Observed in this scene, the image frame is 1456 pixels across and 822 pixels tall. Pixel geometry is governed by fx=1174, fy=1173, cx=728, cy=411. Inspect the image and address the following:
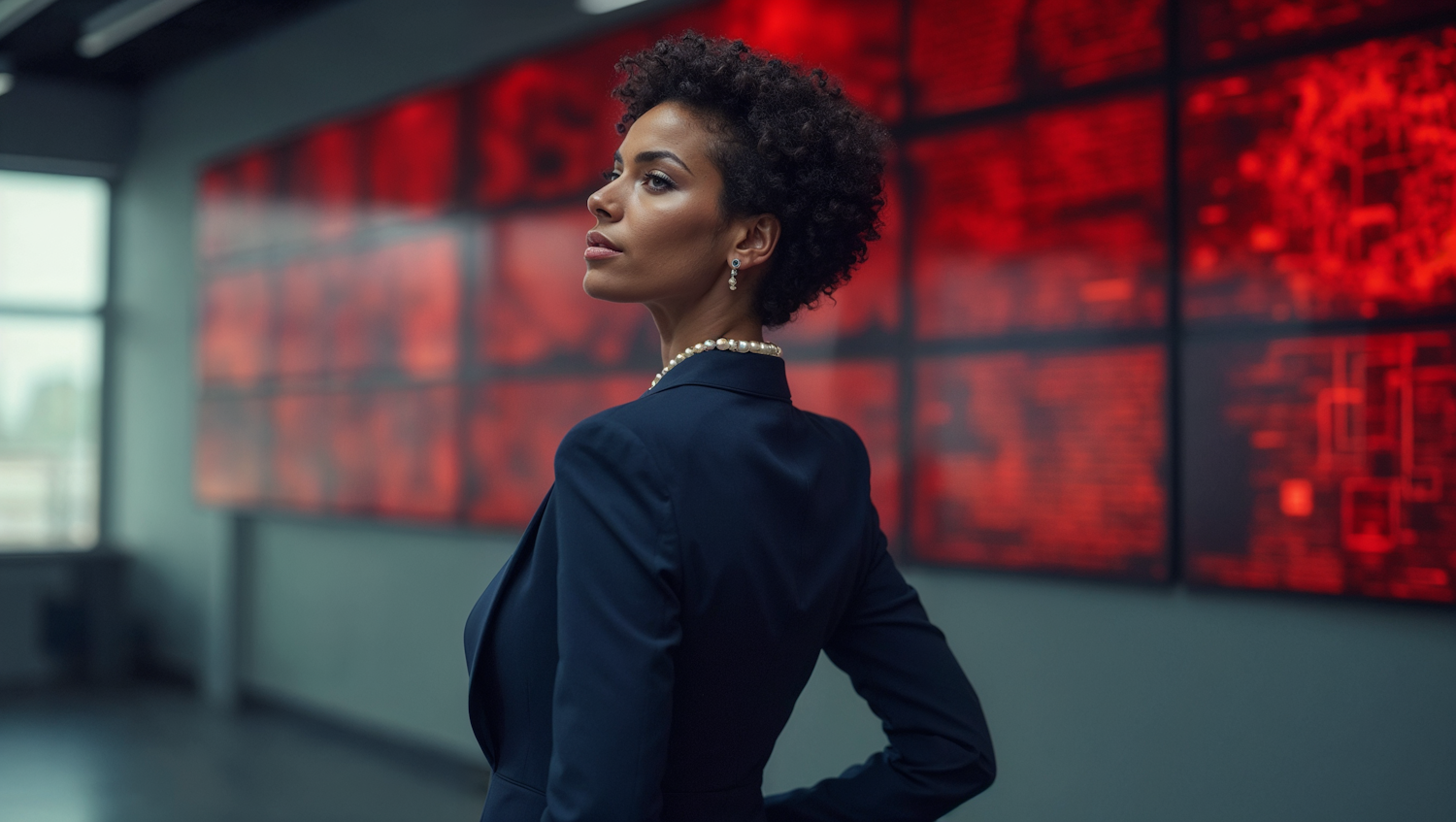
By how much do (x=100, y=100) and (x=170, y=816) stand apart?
14.5 ft

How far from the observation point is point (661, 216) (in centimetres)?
99

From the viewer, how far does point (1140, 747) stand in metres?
2.53

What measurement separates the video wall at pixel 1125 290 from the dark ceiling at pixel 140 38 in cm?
210

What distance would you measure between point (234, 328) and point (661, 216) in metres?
5.24

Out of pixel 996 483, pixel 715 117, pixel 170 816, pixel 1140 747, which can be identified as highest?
pixel 715 117

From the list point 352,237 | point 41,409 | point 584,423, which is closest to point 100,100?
point 41,409

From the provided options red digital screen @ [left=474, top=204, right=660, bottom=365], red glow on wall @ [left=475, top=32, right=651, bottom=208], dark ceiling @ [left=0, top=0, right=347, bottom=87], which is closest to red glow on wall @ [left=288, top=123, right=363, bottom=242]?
dark ceiling @ [left=0, top=0, right=347, bottom=87]

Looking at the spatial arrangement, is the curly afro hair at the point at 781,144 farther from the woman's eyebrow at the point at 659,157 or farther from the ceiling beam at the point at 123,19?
the ceiling beam at the point at 123,19

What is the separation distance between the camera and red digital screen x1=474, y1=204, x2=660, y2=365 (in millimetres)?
3691

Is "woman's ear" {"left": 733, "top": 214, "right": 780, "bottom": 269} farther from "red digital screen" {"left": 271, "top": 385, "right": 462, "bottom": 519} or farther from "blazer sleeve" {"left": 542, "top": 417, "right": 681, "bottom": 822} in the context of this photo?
"red digital screen" {"left": 271, "top": 385, "right": 462, "bottom": 519}

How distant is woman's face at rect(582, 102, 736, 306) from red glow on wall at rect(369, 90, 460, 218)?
3.58 metres

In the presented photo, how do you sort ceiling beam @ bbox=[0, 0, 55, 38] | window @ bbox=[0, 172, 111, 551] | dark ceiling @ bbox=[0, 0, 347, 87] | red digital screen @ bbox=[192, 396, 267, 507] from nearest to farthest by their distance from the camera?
ceiling beam @ bbox=[0, 0, 55, 38]
dark ceiling @ bbox=[0, 0, 347, 87]
red digital screen @ bbox=[192, 396, 267, 507]
window @ bbox=[0, 172, 111, 551]

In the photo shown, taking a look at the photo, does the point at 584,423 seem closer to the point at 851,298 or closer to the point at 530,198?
the point at 851,298

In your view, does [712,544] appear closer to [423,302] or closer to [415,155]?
[423,302]
